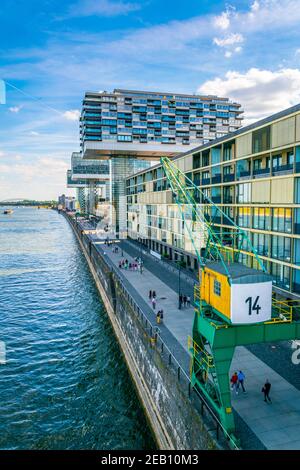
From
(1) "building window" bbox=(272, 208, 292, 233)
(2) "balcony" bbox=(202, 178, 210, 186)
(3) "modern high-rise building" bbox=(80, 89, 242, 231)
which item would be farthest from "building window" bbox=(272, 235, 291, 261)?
(3) "modern high-rise building" bbox=(80, 89, 242, 231)

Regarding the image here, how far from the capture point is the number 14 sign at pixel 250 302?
49.0ft

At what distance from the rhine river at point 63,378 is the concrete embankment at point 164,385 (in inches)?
46.8

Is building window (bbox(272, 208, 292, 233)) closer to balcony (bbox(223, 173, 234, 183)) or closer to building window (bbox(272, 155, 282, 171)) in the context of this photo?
building window (bbox(272, 155, 282, 171))

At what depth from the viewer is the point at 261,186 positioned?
29812 millimetres

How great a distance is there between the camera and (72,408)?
23.0m

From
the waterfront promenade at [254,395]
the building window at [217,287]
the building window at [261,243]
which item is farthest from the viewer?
the building window at [261,243]

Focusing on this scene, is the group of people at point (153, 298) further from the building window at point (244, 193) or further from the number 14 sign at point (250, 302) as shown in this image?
the number 14 sign at point (250, 302)

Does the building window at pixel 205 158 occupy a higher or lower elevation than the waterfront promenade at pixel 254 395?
higher

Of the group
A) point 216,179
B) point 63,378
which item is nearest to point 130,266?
point 216,179

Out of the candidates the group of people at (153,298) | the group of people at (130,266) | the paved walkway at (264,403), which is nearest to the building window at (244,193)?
the group of people at (153,298)

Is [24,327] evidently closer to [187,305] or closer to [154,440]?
[187,305]

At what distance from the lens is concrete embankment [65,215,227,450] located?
14.9 m

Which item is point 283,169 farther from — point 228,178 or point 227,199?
point 227,199

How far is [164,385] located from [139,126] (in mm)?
93970
